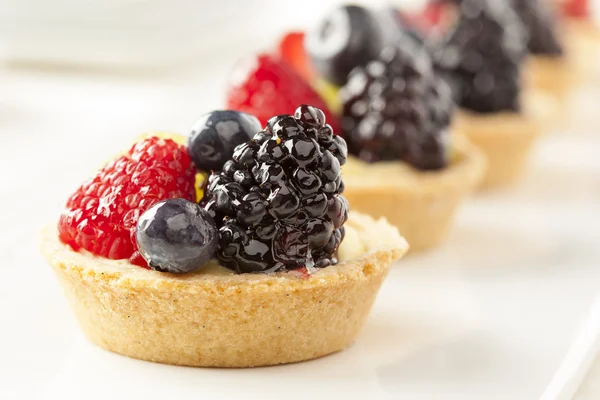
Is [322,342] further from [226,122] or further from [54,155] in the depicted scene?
[54,155]

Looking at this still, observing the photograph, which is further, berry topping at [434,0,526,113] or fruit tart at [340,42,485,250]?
berry topping at [434,0,526,113]

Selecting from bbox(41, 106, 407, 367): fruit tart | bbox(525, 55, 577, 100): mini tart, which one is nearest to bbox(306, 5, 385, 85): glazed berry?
bbox(41, 106, 407, 367): fruit tart

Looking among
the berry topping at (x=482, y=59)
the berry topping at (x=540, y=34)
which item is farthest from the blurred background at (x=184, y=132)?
the berry topping at (x=540, y=34)

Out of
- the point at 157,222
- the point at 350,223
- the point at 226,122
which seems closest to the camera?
the point at 157,222

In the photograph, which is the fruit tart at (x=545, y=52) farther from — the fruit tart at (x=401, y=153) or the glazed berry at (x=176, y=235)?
the glazed berry at (x=176, y=235)

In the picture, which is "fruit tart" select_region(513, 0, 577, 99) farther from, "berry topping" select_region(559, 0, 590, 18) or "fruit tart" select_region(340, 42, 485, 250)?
"fruit tart" select_region(340, 42, 485, 250)

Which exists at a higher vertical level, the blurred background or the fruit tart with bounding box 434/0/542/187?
the fruit tart with bounding box 434/0/542/187

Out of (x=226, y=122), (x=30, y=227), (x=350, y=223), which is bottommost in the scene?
(x=30, y=227)

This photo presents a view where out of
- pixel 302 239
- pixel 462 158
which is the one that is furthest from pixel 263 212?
pixel 462 158
